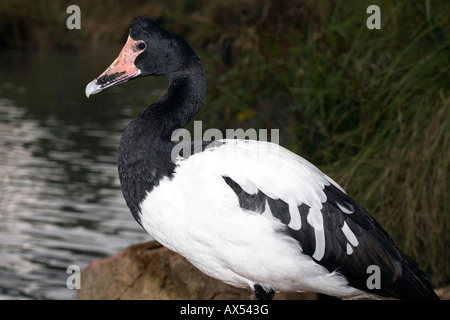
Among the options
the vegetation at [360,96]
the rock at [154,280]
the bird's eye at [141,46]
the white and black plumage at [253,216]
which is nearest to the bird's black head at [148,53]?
the bird's eye at [141,46]

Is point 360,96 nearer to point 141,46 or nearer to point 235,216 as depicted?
point 141,46

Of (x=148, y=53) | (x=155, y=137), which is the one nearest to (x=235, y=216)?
(x=155, y=137)

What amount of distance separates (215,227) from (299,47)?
2.68 m

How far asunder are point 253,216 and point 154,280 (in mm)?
1589

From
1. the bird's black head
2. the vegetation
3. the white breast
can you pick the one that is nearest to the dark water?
the vegetation

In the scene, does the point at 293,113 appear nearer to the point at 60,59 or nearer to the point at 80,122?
the point at 80,122

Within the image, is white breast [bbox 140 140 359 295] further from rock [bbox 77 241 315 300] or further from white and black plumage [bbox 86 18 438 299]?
rock [bbox 77 241 315 300]

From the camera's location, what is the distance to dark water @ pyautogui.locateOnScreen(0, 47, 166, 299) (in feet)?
19.7

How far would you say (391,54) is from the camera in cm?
547

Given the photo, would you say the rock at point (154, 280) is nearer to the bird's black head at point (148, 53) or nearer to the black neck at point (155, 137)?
the black neck at point (155, 137)

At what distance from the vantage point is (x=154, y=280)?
15.1 ft

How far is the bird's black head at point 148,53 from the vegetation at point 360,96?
1.64 meters

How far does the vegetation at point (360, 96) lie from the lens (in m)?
4.75

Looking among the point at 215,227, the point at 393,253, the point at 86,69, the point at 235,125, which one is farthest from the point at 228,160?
the point at 86,69
